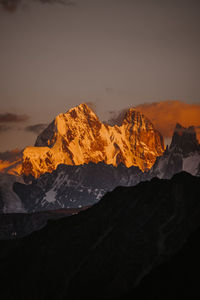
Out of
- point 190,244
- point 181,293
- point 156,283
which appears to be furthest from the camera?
point 190,244

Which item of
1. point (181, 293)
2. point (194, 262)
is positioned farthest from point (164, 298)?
point (194, 262)

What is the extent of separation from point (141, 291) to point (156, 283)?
15.3 feet

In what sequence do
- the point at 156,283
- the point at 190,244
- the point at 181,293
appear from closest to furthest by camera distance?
the point at 181,293 < the point at 156,283 < the point at 190,244

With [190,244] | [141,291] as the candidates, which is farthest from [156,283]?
[190,244]

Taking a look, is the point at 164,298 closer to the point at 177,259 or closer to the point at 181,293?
the point at 181,293

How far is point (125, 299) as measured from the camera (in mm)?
183375

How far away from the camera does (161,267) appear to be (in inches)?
7682

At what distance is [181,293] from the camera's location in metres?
173

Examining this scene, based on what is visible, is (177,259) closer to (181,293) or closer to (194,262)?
(194,262)

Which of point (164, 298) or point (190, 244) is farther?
point (190, 244)

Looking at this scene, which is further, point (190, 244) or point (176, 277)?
point (190, 244)

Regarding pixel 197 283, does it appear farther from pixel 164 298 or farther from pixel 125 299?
pixel 125 299

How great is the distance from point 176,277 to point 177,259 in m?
12.5

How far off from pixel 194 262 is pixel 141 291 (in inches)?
652
